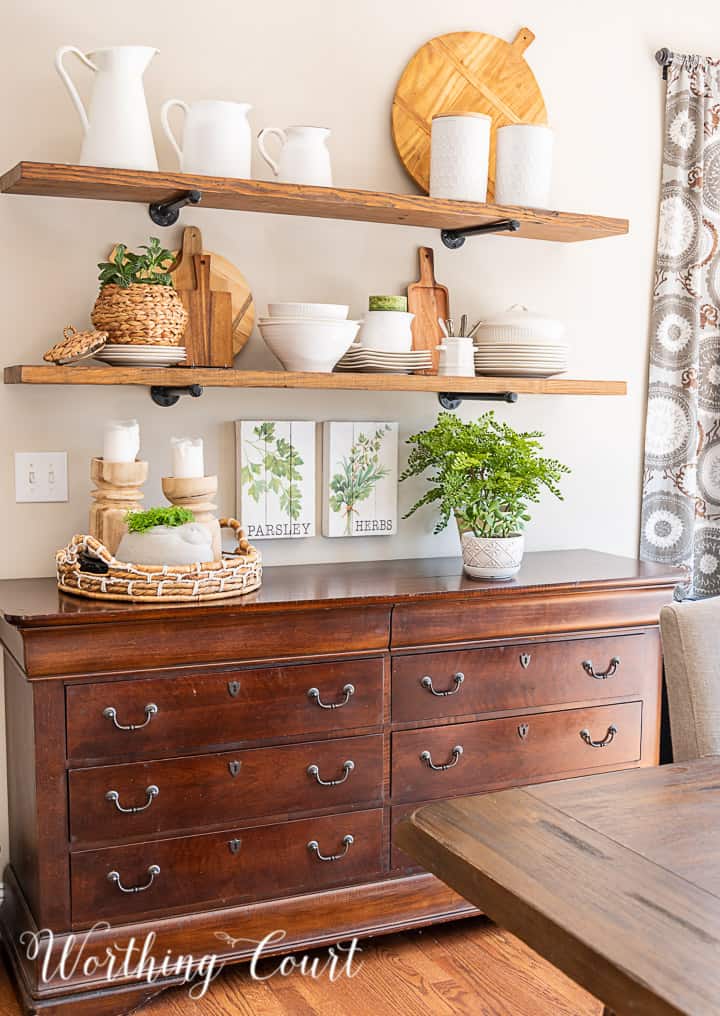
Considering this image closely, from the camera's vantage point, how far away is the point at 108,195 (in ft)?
7.86

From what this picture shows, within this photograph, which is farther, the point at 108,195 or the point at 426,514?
the point at 426,514

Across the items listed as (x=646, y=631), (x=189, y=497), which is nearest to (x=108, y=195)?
(x=189, y=497)

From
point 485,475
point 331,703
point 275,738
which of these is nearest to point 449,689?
point 331,703

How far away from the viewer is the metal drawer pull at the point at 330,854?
2.39 m

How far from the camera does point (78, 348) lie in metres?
2.29

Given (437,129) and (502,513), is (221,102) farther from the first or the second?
(502,513)

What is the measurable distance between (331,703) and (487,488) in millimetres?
656

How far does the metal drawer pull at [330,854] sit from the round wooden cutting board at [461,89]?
1.61 metres

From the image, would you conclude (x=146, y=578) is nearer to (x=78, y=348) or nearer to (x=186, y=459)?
(x=186, y=459)

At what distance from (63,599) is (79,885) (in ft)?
1.87

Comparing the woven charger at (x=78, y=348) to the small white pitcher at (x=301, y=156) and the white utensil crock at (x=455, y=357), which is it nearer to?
the small white pitcher at (x=301, y=156)

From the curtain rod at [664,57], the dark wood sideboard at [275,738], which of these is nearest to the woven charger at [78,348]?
the dark wood sideboard at [275,738]

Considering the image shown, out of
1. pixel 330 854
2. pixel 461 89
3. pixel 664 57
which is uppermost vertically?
pixel 664 57

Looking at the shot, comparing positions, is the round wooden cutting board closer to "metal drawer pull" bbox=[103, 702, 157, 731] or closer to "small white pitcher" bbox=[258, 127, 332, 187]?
"small white pitcher" bbox=[258, 127, 332, 187]
